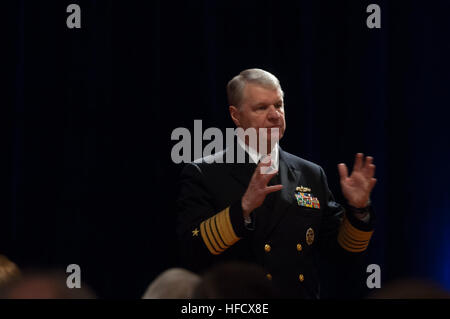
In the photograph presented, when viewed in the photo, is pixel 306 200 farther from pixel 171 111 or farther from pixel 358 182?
pixel 171 111

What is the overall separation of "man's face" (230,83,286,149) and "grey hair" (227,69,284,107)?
0.6 inches

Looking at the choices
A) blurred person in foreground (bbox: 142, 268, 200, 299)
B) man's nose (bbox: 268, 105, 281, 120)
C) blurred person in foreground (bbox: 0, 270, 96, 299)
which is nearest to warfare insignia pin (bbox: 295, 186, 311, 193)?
man's nose (bbox: 268, 105, 281, 120)

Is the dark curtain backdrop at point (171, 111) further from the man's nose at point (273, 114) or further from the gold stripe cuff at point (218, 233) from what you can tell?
the gold stripe cuff at point (218, 233)

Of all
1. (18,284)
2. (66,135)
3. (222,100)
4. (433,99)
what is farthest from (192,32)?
(18,284)

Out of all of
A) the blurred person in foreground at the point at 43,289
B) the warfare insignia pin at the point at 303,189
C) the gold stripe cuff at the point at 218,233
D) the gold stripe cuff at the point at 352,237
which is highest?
the warfare insignia pin at the point at 303,189

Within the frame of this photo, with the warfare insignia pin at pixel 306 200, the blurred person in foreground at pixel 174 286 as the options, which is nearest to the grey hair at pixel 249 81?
the warfare insignia pin at pixel 306 200

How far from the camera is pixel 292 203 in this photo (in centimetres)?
212

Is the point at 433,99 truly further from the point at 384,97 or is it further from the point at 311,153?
the point at 311,153

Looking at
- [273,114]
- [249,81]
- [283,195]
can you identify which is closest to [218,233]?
[283,195]

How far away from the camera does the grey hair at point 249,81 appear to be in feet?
7.10

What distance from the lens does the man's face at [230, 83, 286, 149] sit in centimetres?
213

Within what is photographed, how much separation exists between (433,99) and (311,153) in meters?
0.65

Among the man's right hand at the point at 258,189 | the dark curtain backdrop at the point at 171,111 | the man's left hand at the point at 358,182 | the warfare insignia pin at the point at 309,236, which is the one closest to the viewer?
the man's right hand at the point at 258,189

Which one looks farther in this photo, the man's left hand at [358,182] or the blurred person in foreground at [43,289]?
the man's left hand at [358,182]
